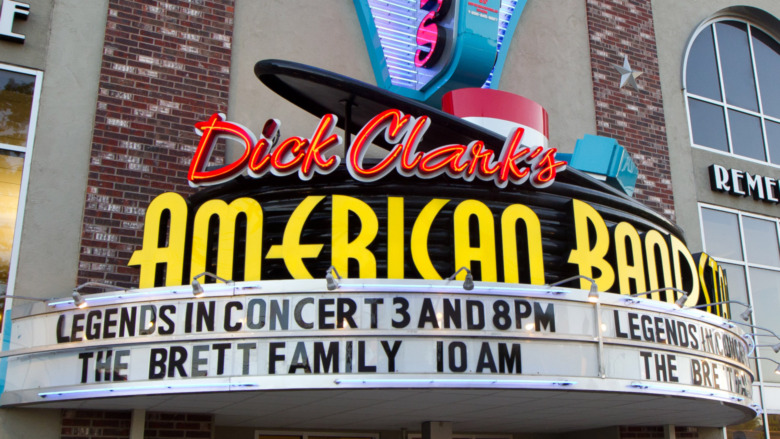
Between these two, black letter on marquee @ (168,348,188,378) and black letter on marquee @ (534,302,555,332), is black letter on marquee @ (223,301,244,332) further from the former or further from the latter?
black letter on marquee @ (534,302,555,332)

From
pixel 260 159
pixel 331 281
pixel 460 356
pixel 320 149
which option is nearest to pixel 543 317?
pixel 460 356

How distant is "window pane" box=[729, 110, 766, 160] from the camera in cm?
1609

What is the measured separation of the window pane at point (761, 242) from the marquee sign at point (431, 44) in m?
6.15

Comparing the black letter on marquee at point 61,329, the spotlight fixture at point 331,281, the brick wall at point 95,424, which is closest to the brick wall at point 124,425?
the brick wall at point 95,424

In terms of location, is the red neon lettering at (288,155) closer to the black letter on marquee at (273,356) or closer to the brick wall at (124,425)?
the black letter on marquee at (273,356)

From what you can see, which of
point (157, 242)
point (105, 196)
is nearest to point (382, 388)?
point (157, 242)

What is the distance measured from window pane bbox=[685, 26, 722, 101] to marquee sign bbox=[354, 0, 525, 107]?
503 centimetres

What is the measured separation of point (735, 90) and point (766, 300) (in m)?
4.49

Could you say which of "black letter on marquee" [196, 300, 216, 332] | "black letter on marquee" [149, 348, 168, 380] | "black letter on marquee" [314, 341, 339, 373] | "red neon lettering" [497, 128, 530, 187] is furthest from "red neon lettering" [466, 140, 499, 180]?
"black letter on marquee" [149, 348, 168, 380]

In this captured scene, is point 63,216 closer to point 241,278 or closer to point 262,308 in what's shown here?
point 241,278

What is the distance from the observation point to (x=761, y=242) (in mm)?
15562

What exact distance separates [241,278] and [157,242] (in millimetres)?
1100

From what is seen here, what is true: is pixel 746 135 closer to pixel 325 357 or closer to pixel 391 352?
pixel 391 352

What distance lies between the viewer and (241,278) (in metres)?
9.10
